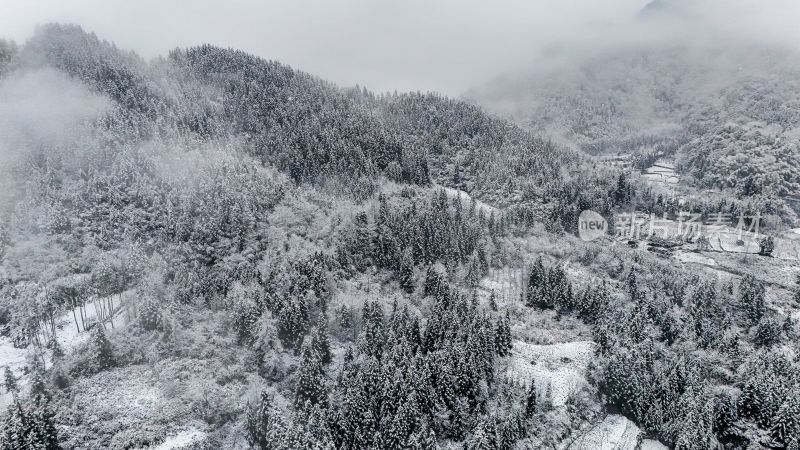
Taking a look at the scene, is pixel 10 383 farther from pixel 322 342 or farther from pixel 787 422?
pixel 787 422

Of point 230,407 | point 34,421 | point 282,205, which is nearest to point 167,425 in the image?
point 230,407

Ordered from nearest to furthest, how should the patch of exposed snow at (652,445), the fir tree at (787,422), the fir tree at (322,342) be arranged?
the fir tree at (787,422)
the patch of exposed snow at (652,445)
the fir tree at (322,342)

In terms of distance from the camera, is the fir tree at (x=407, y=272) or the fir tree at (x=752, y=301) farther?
the fir tree at (x=752, y=301)

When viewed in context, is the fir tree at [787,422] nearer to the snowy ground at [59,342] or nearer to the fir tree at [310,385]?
the fir tree at [310,385]

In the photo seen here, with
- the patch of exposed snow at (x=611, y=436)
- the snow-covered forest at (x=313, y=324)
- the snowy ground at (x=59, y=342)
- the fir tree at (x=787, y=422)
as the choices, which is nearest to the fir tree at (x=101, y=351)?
the snow-covered forest at (x=313, y=324)

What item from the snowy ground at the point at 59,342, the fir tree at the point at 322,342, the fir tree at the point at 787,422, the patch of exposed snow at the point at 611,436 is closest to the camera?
the snowy ground at the point at 59,342

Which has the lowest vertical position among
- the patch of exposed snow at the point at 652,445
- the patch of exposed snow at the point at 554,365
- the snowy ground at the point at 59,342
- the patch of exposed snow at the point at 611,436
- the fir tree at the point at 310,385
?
the patch of exposed snow at the point at 652,445
